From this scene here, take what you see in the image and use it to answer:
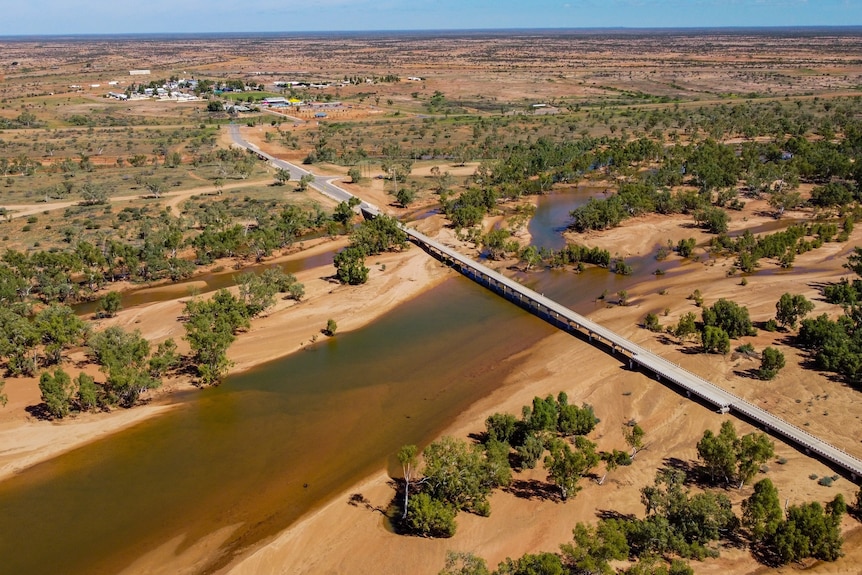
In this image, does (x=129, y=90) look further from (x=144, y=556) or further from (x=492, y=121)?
(x=144, y=556)

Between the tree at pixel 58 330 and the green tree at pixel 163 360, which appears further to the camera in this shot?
the tree at pixel 58 330

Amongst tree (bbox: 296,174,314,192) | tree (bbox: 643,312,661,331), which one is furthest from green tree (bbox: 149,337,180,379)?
tree (bbox: 296,174,314,192)

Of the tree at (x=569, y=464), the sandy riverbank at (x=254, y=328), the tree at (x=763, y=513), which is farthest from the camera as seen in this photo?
the sandy riverbank at (x=254, y=328)

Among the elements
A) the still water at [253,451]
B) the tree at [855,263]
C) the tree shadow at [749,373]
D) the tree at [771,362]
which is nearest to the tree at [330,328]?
the still water at [253,451]

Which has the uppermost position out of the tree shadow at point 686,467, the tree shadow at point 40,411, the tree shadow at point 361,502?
the tree shadow at point 686,467

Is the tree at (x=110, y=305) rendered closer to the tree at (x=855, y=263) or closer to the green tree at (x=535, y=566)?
the green tree at (x=535, y=566)

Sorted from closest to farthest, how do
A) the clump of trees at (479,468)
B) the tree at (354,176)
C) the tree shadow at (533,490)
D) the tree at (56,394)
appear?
1. the clump of trees at (479,468)
2. the tree shadow at (533,490)
3. the tree at (56,394)
4. the tree at (354,176)
